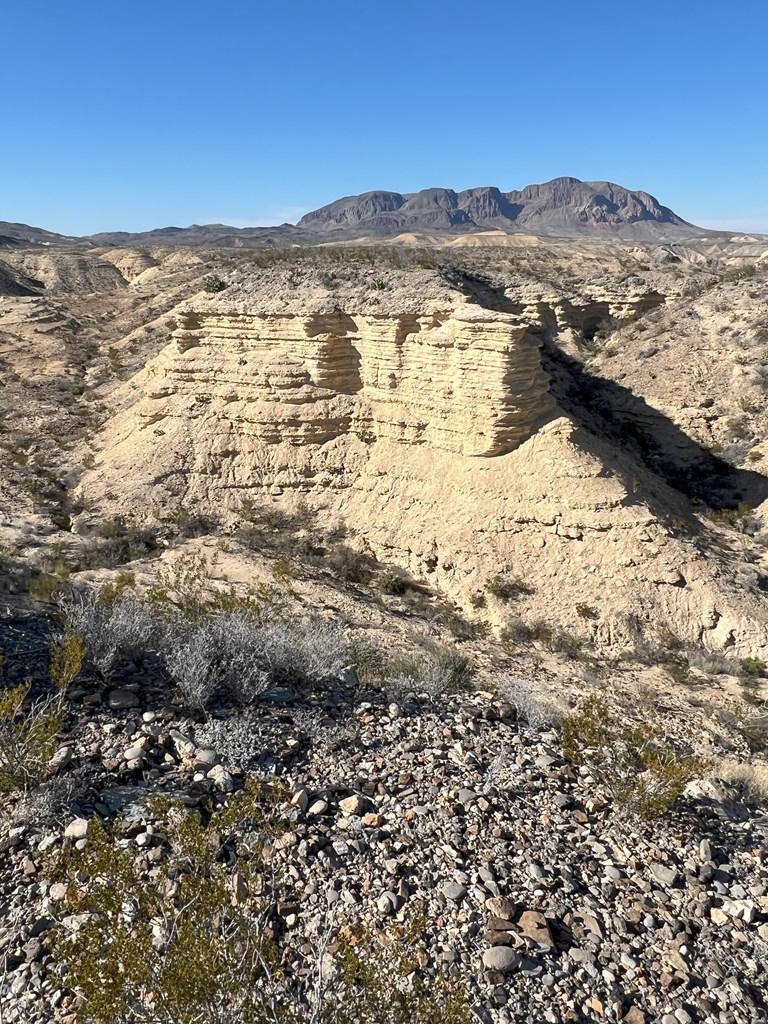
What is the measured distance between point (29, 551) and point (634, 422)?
55.9ft

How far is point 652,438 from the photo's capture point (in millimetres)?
18531

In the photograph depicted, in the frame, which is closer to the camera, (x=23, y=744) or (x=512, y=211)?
(x=23, y=744)

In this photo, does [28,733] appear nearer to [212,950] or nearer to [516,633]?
[212,950]

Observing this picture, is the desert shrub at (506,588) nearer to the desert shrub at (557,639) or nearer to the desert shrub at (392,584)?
the desert shrub at (557,639)

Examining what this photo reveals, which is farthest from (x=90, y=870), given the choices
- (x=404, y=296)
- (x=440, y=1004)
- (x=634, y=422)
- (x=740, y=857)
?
(x=634, y=422)

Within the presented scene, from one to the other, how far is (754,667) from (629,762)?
665 cm

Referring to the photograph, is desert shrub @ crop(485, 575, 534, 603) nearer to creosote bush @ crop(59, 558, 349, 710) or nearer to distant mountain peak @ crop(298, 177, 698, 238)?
creosote bush @ crop(59, 558, 349, 710)

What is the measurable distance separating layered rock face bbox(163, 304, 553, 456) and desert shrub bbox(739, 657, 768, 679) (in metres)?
5.97

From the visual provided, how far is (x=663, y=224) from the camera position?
13000cm

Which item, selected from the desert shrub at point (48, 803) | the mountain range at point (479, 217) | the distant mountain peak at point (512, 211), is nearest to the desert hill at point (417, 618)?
the desert shrub at point (48, 803)

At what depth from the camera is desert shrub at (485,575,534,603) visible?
12016 millimetres

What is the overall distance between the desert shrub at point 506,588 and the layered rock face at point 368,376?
9.54 ft

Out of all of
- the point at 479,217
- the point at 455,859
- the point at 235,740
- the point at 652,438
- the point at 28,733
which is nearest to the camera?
the point at 455,859

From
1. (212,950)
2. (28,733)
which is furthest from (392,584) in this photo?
(212,950)
